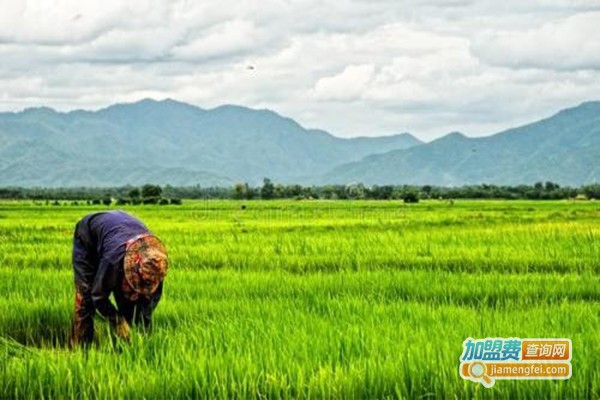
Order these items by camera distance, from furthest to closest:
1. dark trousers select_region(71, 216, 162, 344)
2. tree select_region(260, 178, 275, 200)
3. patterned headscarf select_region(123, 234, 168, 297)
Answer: tree select_region(260, 178, 275, 200)
dark trousers select_region(71, 216, 162, 344)
patterned headscarf select_region(123, 234, 168, 297)

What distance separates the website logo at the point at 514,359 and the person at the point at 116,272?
2.07 metres

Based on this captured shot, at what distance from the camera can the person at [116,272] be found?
17.0 feet

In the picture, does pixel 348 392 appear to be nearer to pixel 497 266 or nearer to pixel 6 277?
pixel 6 277

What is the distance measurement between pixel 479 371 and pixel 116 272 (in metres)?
2.47

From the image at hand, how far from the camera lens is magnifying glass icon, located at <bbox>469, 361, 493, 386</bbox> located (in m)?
4.48

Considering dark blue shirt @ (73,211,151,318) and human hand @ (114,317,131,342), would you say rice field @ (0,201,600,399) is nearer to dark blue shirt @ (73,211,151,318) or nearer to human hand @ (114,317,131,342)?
human hand @ (114,317,131,342)

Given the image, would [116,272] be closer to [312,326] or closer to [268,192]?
[312,326]

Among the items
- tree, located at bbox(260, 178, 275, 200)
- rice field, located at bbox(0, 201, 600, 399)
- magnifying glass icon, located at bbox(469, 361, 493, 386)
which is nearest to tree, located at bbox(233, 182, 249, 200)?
tree, located at bbox(260, 178, 275, 200)

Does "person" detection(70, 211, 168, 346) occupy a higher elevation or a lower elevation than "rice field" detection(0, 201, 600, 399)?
higher

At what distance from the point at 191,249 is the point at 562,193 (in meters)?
73.7

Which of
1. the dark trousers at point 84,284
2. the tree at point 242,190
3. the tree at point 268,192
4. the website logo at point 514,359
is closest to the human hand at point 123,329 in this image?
the dark trousers at point 84,284

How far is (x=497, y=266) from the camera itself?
441 inches

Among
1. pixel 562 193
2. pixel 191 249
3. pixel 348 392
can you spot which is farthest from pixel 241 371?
pixel 562 193

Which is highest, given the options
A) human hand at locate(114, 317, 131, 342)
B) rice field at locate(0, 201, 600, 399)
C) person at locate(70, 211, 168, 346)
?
person at locate(70, 211, 168, 346)
